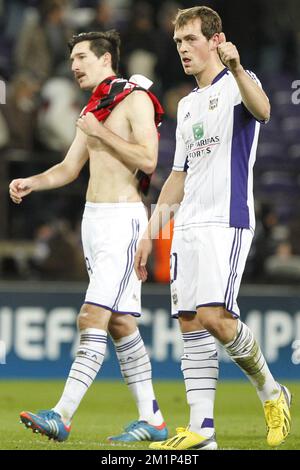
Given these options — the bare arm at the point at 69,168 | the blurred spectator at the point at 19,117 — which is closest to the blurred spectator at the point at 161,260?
the blurred spectator at the point at 19,117

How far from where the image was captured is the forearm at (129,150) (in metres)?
7.24

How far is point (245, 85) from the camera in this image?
21.1 ft

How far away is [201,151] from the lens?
22.7 ft

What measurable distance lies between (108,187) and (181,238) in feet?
2.43

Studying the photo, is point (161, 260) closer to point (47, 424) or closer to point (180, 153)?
point (180, 153)

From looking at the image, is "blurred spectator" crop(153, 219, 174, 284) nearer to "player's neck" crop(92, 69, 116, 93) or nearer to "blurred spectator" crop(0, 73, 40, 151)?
"blurred spectator" crop(0, 73, 40, 151)

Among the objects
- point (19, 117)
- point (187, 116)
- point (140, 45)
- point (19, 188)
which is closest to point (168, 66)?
point (140, 45)

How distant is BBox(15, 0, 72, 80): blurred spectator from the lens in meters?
15.6

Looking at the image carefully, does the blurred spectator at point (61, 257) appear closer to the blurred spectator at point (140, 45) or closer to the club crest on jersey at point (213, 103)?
the blurred spectator at point (140, 45)

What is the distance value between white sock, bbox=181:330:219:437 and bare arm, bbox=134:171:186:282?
0.48m

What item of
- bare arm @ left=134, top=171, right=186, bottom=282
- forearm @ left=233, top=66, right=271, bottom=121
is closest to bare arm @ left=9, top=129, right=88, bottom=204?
bare arm @ left=134, top=171, right=186, bottom=282

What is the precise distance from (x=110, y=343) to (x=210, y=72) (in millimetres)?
6141
